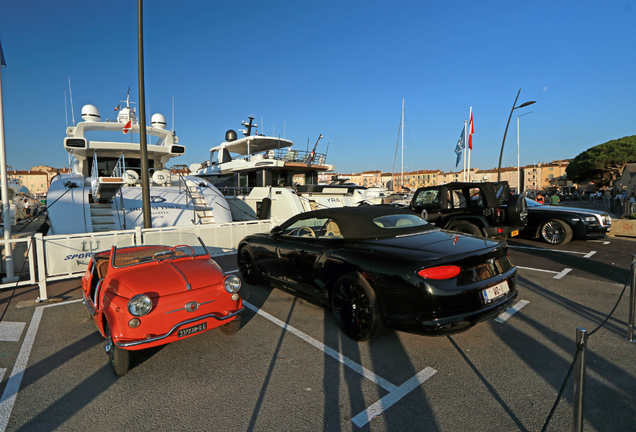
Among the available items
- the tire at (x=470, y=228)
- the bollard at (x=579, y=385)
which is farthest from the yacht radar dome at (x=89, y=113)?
the bollard at (x=579, y=385)

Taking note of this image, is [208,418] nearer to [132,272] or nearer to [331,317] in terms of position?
[132,272]

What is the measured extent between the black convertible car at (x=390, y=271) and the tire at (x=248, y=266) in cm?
84

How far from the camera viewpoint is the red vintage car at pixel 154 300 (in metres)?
3.18

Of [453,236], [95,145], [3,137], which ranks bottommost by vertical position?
[453,236]

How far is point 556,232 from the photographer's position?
9.73m

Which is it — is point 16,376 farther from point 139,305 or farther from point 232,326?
point 232,326

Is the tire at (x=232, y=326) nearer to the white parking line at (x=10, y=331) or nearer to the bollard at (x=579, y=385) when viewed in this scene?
the white parking line at (x=10, y=331)

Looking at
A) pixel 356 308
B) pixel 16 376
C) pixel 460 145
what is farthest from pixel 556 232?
pixel 460 145

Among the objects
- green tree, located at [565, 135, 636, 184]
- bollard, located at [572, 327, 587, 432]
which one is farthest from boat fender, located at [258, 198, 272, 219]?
green tree, located at [565, 135, 636, 184]

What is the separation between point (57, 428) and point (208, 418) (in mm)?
1094

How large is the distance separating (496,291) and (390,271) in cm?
114

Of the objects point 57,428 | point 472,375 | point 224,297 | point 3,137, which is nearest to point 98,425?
point 57,428

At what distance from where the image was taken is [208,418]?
102 inches

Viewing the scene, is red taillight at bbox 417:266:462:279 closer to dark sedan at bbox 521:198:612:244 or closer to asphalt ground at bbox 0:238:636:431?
asphalt ground at bbox 0:238:636:431
